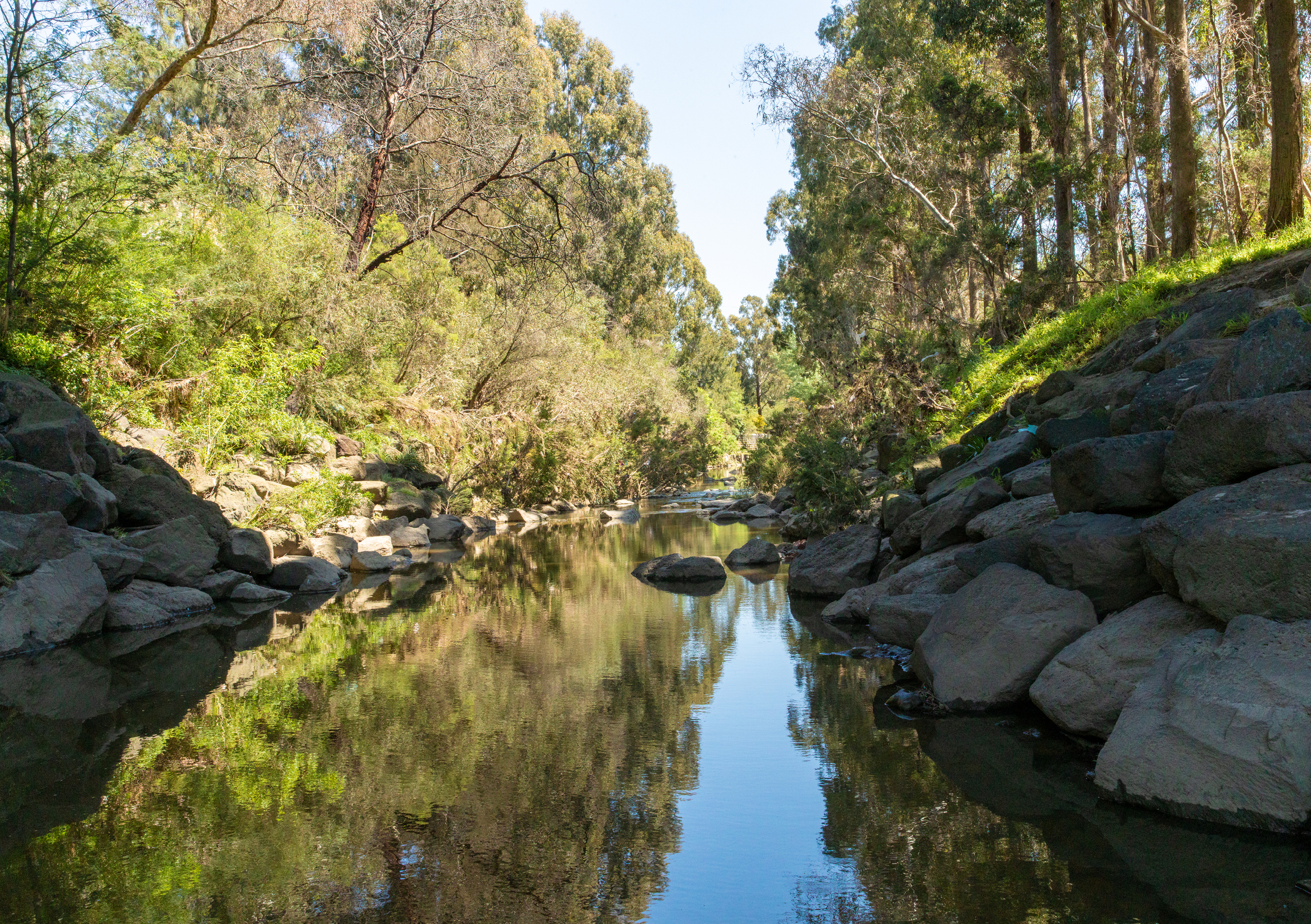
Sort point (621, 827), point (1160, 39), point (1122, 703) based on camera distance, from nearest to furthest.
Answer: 1. point (621, 827)
2. point (1122, 703)
3. point (1160, 39)

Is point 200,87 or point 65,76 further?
point 200,87

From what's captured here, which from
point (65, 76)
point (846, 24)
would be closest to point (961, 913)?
point (65, 76)

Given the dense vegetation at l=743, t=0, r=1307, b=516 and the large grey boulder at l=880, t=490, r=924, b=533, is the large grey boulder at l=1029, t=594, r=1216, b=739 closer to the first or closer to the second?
the large grey boulder at l=880, t=490, r=924, b=533

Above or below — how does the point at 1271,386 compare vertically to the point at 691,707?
above

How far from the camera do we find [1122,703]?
529 centimetres

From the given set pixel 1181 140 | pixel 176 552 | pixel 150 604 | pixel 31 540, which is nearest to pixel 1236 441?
pixel 31 540

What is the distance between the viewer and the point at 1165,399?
23.2 feet

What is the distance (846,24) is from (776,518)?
706 inches

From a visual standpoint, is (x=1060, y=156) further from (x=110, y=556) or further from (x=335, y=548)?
(x=110, y=556)

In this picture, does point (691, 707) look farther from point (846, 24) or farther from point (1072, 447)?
point (846, 24)

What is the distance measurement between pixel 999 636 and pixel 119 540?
895 centimetres

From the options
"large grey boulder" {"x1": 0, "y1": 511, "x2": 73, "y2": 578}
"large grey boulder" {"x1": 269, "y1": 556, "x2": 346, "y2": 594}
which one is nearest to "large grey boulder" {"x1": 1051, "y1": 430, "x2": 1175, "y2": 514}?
"large grey boulder" {"x1": 0, "y1": 511, "x2": 73, "y2": 578}

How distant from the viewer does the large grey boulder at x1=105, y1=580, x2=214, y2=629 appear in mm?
9625

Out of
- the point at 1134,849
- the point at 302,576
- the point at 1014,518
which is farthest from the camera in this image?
the point at 302,576
